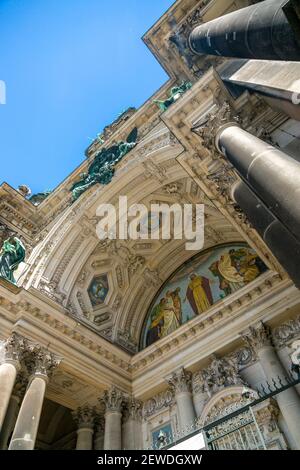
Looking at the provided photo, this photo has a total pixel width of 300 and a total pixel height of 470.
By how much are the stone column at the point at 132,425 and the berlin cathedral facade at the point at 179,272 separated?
0.03 meters

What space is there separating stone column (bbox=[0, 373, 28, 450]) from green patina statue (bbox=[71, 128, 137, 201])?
6279mm

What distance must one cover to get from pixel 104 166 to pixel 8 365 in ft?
23.3

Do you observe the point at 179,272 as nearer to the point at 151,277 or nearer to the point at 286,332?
the point at 151,277

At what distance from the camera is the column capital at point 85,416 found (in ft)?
31.3

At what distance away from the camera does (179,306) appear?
38.6 feet

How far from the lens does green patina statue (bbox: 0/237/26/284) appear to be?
912cm

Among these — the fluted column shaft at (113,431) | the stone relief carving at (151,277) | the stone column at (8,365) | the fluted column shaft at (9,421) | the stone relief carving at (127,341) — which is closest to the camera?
the stone column at (8,365)

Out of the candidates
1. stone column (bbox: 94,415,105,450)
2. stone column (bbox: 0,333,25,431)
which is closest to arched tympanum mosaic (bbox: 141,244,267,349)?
stone column (bbox: 94,415,105,450)

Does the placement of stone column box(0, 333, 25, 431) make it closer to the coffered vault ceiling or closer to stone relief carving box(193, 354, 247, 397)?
the coffered vault ceiling

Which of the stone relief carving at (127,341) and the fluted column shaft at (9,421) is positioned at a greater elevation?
the stone relief carving at (127,341)

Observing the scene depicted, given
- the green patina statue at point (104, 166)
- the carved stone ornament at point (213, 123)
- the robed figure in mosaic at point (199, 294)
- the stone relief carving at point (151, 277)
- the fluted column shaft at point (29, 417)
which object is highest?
the green patina statue at point (104, 166)

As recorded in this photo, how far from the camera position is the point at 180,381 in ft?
29.6

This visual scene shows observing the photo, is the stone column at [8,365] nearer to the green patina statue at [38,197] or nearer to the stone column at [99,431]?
the stone column at [99,431]

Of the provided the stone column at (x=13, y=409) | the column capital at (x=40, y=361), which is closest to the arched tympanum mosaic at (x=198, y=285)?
the column capital at (x=40, y=361)
